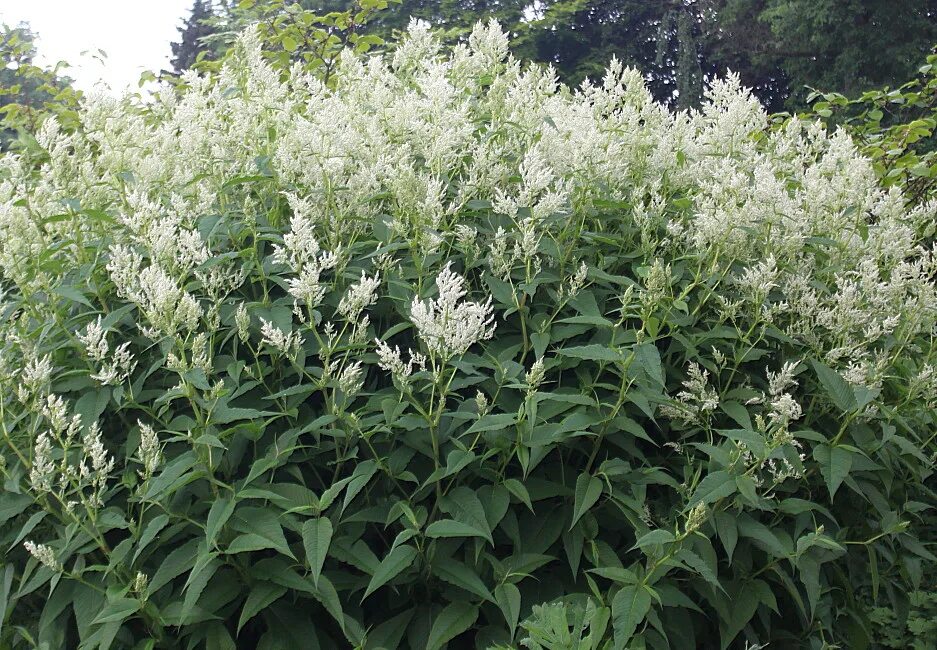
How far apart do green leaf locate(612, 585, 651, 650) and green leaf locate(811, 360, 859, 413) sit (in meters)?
1.07

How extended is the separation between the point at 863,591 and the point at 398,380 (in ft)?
9.05

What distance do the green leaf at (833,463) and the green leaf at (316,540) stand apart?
1.63m

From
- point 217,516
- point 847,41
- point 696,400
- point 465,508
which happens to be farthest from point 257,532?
point 847,41

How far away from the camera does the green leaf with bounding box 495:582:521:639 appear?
2.64 m

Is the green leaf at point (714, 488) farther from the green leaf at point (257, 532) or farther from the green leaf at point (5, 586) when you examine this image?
the green leaf at point (5, 586)

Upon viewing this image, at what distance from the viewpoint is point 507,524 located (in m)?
2.95

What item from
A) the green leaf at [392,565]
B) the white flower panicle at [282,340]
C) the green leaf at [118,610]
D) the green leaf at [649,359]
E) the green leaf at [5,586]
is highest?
the white flower panicle at [282,340]

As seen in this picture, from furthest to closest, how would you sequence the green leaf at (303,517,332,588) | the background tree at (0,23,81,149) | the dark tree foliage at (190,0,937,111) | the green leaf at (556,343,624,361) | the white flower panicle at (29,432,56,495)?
the dark tree foliage at (190,0,937,111) → the background tree at (0,23,81,149) → the green leaf at (556,343,624,361) → the white flower panicle at (29,432,56,495) → the green leaf at (303,517,332,588)

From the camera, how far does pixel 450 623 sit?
275 cm

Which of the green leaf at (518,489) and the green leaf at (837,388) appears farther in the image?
the green leaf at (837,388)

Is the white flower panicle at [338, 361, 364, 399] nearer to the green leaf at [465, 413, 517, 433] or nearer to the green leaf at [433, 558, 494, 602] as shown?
the green leaf at [465, 413, 517, 433]

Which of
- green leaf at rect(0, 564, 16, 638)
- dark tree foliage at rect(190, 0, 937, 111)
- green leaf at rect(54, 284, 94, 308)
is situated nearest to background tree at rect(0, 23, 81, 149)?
green leaf at rect(54, 284, 94, 308)

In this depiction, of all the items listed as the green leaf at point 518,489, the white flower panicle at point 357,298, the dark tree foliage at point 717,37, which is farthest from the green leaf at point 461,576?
the dark tree foliage at point 717,37

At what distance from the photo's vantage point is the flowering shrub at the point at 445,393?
2.76m
